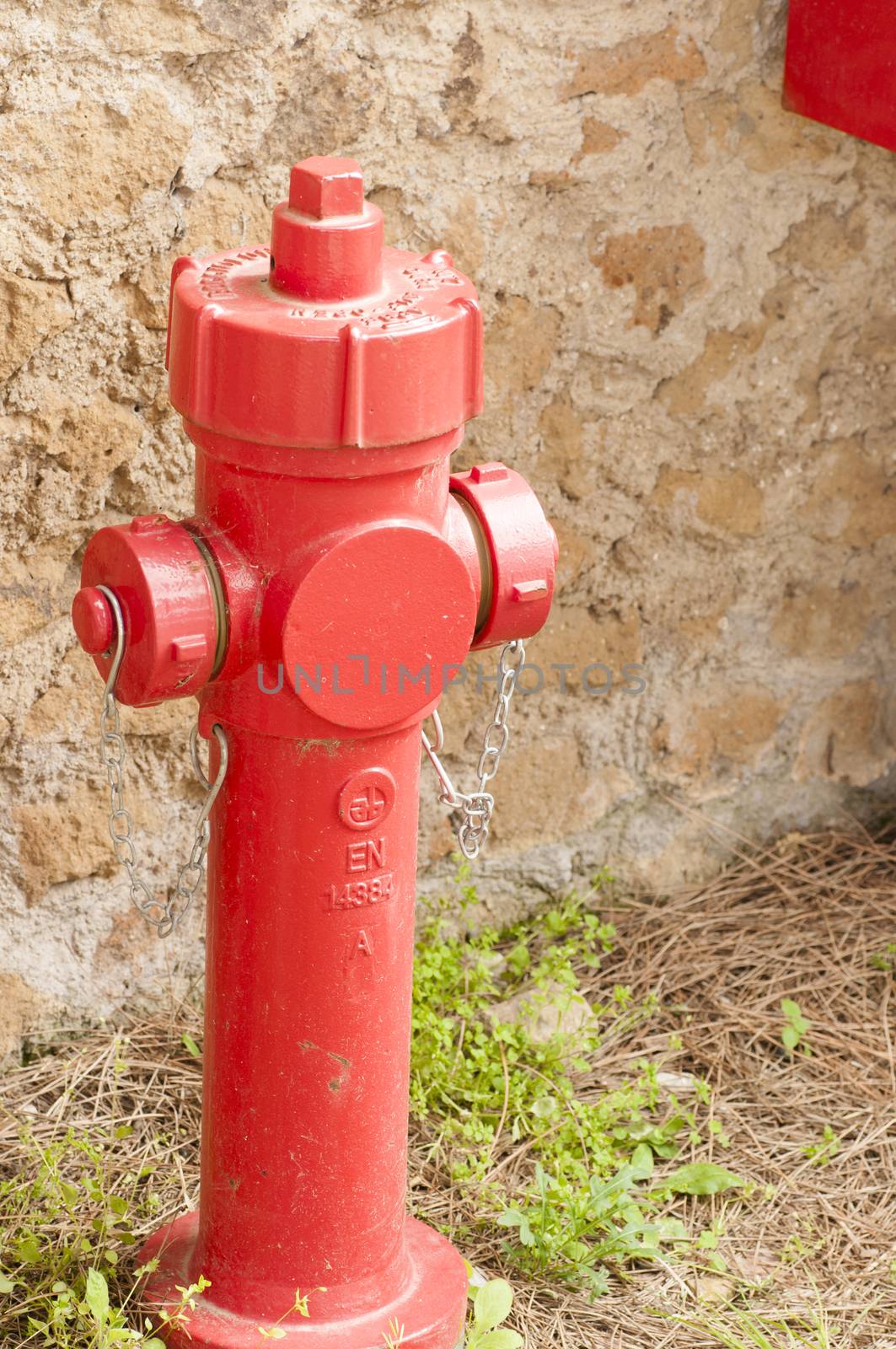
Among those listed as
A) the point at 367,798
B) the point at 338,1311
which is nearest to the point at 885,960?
the point at 338,1311

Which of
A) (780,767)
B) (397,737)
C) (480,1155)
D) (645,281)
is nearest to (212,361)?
(397,737)

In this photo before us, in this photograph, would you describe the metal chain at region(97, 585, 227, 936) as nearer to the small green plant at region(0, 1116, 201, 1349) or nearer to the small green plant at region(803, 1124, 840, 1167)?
the small green plant at region(0, 1116, 201, 1349)

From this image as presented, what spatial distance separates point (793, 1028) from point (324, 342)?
4.96ft

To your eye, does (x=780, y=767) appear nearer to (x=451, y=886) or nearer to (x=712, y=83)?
(x=451, y=886)

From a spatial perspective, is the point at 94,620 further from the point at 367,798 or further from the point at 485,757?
the point at 485,757

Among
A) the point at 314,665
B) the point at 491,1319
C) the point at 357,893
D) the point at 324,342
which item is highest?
the point at 324,342

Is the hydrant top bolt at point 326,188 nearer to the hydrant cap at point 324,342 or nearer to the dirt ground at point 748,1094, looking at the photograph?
the hydrant cap at point 324,342

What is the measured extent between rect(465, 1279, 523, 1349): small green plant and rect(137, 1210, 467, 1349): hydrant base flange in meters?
0.03

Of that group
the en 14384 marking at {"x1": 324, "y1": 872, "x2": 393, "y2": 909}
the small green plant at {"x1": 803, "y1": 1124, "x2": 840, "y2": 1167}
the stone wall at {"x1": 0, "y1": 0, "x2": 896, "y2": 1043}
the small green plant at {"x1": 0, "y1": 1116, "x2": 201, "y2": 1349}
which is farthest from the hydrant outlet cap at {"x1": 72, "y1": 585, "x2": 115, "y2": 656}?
the small green plant at {"x1": 803, "y1": 1124, "x2": 840, "y2": 1167}

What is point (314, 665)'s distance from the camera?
5.09ft

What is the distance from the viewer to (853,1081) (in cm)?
246

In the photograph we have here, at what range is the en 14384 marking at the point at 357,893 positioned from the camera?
5.46ft

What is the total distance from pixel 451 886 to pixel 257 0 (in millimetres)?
1377

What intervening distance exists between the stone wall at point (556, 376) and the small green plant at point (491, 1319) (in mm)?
806
